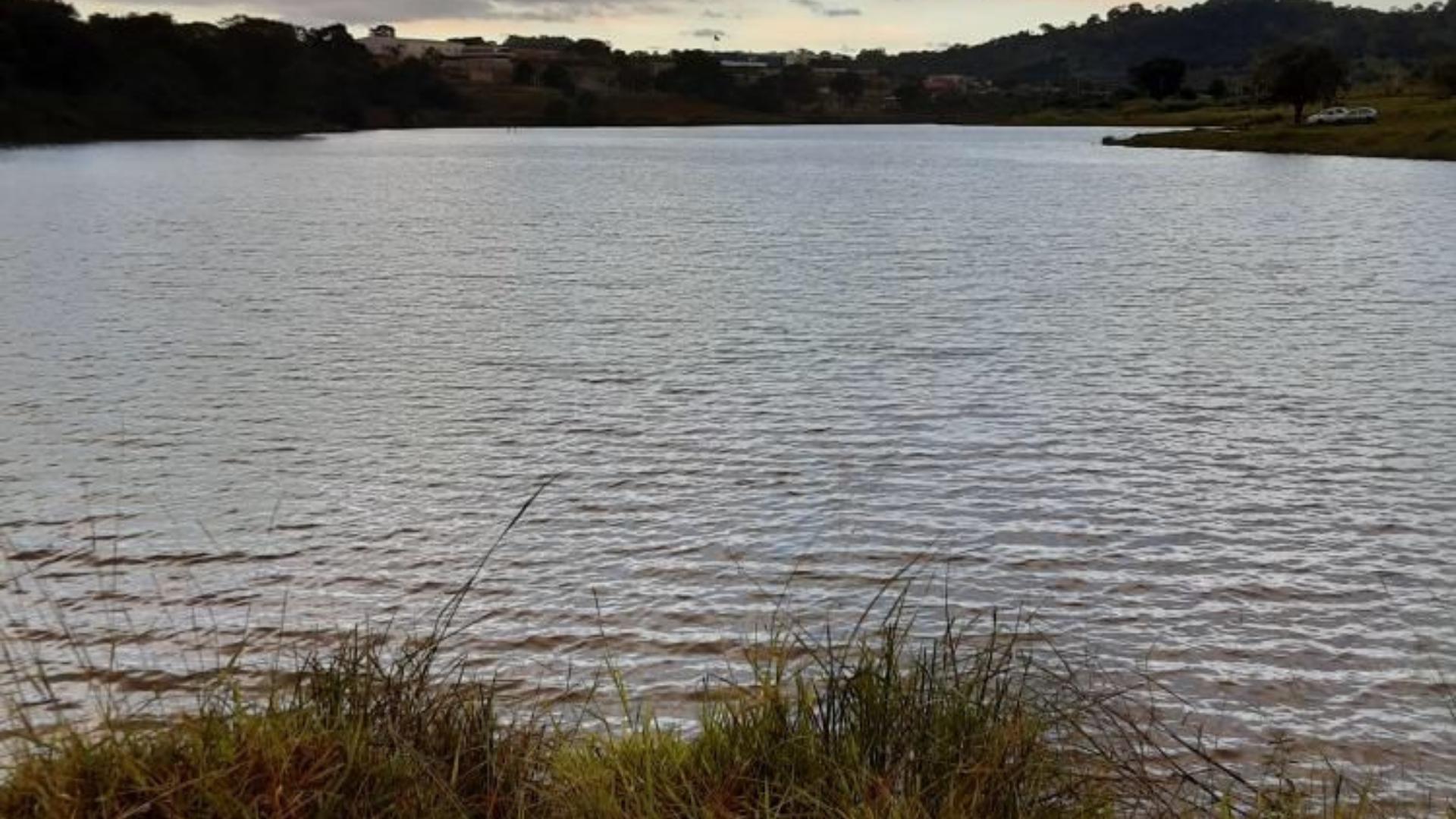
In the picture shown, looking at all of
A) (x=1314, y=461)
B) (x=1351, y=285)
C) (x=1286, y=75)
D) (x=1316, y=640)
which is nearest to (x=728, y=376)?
(x=1314, y=461)

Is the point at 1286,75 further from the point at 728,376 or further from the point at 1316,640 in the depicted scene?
the point at 1316,640

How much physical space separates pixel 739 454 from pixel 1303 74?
117024 millimetres

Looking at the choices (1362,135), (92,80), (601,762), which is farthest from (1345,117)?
(92,80)

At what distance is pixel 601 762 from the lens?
280 inches

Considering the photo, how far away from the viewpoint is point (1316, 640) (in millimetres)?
11359

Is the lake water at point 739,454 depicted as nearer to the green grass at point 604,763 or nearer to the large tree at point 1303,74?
the green grass at point 604,763

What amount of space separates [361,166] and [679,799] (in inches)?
4599

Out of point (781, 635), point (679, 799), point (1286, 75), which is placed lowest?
point (781, 635)

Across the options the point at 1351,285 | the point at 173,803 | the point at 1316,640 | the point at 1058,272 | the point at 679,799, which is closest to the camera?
the point at 173,803

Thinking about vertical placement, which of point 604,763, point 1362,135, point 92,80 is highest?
point 92,80

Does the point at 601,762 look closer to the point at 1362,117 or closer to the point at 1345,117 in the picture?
the point at 1362,117

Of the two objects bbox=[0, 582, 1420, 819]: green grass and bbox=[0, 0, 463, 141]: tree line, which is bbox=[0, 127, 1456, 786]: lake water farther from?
bbox=[0, 0, 463, 141]: tree line

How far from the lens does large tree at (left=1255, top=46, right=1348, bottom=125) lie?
116250mm

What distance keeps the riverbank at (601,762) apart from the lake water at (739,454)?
329 centimetres
